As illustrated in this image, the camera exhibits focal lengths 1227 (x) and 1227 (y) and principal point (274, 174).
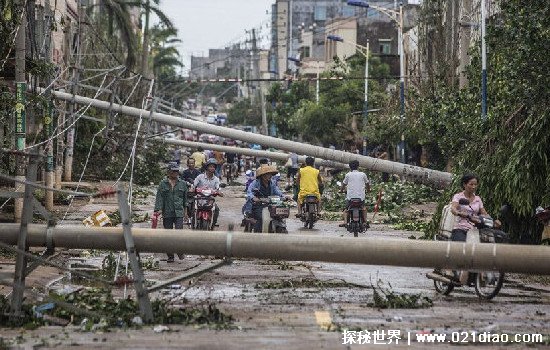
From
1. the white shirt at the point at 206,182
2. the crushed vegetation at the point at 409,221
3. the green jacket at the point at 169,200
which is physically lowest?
the crushed vegetation at the point at 409,221

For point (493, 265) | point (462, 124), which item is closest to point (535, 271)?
point (493, 265)

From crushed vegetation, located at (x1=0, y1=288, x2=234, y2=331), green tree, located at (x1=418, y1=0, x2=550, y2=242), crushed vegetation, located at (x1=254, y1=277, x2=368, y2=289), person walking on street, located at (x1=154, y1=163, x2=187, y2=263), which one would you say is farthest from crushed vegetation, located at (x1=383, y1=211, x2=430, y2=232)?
crushed vegetation, located at (x1=0, y1=288, x2=234, y2=331)

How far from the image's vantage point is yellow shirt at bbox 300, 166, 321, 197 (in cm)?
2880

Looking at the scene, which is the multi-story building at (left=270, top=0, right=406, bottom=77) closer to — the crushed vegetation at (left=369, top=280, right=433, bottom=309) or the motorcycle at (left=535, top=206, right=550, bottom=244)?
the motorcycle at (left=535, top=206, right=550, bottom=244)

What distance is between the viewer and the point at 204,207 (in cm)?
2417

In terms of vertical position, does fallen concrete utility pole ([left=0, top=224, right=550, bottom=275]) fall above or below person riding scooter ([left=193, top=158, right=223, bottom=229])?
below

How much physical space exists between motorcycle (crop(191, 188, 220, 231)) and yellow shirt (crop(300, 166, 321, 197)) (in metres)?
4.88

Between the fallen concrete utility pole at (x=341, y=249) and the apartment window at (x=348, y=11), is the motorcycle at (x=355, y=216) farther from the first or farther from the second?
the apartment window at (x=348, y=11)

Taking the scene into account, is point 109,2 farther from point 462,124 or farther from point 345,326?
point 345,326

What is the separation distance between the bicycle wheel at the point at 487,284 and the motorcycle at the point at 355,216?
10.8 metres

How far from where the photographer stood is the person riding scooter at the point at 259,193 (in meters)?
23.8

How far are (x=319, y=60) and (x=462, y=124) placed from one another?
8023 centimetres

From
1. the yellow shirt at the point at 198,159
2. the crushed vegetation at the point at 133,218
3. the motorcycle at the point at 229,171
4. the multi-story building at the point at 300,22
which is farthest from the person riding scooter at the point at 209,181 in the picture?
the multi-story building at the point at 300,22

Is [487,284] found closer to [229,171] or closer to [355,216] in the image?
[355,216]
